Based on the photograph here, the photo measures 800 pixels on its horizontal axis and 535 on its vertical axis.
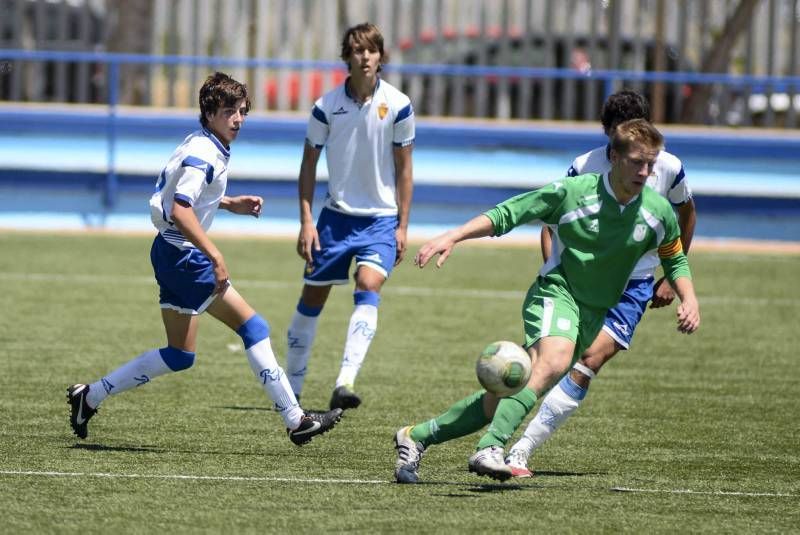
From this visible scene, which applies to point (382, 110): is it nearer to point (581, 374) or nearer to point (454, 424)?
point (581, 374)

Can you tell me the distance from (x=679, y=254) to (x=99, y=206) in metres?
12.9

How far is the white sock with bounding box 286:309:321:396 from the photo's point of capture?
358 inches

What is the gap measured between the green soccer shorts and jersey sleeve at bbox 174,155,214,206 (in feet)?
5.42

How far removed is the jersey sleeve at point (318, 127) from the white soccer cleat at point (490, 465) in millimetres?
3054

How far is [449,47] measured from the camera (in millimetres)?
21391

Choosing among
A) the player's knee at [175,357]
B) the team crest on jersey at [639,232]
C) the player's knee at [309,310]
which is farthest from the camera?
the player's knee at [309,310]

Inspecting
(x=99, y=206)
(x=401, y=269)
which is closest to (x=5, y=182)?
(x=99, y=206)

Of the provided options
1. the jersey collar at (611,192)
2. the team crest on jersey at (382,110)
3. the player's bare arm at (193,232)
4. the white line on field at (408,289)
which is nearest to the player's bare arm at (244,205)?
the player's bare arm at (193,232)

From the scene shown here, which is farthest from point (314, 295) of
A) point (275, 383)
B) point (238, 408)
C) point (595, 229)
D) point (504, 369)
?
point (504, 369)

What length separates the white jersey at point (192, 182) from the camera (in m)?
7.29

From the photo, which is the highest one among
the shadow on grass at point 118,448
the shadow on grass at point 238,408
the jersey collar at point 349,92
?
the jersey collar at point 349,92

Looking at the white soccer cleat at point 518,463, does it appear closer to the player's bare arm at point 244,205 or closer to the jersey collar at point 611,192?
the jersey collar at point 611,192

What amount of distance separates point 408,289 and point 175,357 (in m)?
7.13

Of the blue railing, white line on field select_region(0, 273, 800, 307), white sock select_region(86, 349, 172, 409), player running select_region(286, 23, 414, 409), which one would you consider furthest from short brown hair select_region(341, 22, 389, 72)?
the blue railing
